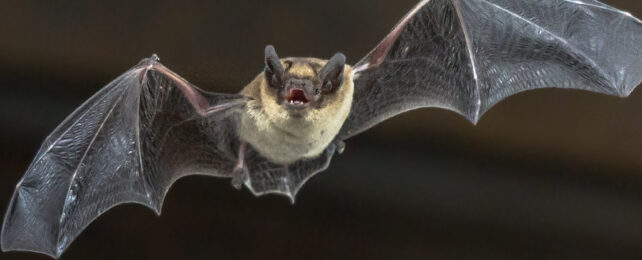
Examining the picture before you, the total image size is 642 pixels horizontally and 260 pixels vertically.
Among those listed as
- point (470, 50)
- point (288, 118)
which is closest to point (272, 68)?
point (288, 118)

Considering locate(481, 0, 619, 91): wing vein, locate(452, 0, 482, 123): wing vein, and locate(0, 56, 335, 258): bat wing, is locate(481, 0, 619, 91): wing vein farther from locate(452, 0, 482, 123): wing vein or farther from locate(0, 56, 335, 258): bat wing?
locate(0, 56, 335, 258): bat wing

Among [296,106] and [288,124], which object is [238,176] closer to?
[288,124]

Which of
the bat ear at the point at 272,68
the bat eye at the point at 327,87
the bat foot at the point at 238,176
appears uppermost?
the bat ear at the point at 272,68

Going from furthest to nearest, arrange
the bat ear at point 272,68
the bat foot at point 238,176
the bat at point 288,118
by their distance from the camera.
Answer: the bat foot at point 238,176
the bat at point 288,118
the bat ear at point 272,68

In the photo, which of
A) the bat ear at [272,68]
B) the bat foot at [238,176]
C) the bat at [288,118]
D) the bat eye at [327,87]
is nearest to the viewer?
the bat ear at [272,68]

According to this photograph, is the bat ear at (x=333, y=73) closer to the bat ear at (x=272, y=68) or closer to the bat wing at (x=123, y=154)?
the bat ear at (x=272, y=68)

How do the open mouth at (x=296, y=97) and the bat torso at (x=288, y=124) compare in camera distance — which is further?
the bat torso at (x=288, y=124)

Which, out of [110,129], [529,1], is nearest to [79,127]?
[110,129]

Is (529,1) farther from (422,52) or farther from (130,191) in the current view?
(130,191)

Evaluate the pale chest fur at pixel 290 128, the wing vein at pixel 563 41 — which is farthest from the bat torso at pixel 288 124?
the wing vein at pixel 563 41
